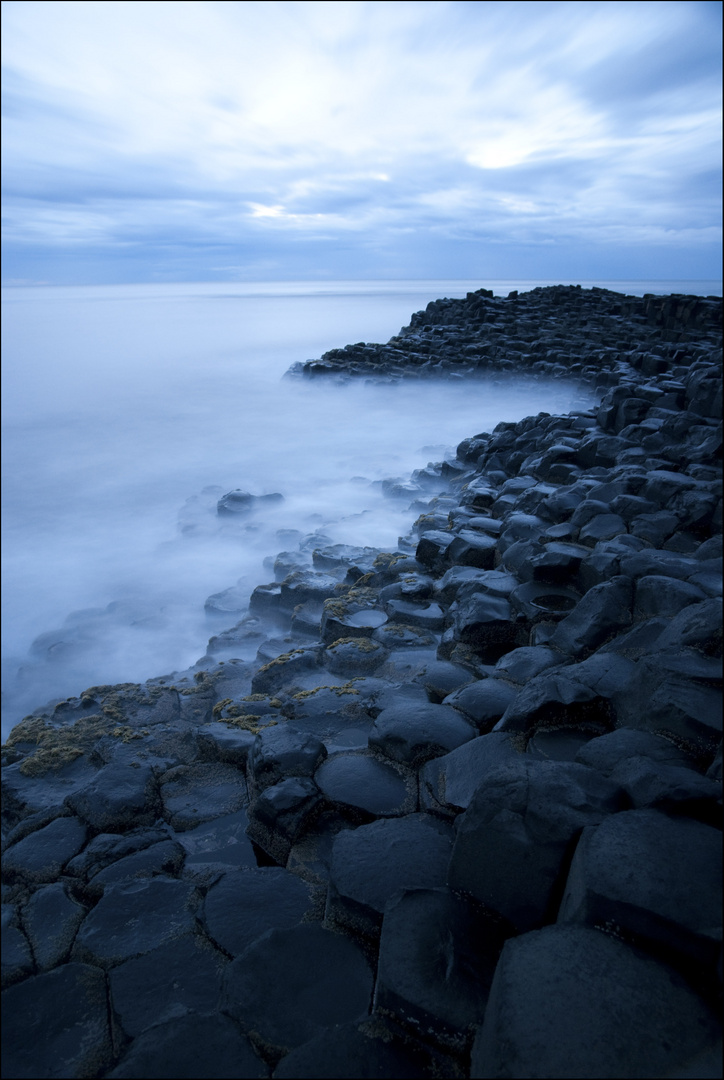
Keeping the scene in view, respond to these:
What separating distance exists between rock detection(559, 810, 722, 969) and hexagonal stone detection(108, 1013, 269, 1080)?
837 millimetres

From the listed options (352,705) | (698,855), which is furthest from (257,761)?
(698,855)

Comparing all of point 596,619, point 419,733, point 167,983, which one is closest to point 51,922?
point 167,983

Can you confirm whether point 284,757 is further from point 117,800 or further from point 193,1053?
point 193,1053

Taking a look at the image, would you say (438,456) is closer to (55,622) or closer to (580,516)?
(580,516)

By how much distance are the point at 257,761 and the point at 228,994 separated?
2.99 ft

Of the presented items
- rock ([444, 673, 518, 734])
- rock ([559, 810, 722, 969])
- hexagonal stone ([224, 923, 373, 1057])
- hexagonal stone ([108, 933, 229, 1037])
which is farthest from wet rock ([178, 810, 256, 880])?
rock ([559, 810, 722, 969])

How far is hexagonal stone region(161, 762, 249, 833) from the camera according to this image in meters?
2.37

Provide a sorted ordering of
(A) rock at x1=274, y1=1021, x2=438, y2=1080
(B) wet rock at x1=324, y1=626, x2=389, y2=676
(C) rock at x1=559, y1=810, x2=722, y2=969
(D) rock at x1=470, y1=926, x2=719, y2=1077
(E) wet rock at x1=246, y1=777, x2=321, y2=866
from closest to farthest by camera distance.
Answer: (D) rock at x1=470, y1=926, x2=719, y2=1077, (C) rock at x1=559, y1=810, x2=722, y2=969, (A) rock at x1=274, y1=1021, x2=438, y2=1080, (E) wet rock at x1=246, y1=777, x2=321, y2=866, (B) wet rock at x1=324, y1=626, x2=389, y2=676

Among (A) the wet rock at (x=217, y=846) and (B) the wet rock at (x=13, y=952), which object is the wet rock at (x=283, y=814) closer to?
(A) the wet rock at (x=217, y=846)

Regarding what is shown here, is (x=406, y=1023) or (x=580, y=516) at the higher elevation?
(x=580, y=516)

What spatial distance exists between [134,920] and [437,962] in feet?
3.20

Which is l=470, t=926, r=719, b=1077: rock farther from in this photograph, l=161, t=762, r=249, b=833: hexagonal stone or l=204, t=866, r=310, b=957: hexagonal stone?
l=161, t=762, r=249, b=833: hexagonal stone

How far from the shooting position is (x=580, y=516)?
4199mm

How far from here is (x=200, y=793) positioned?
2504mm
